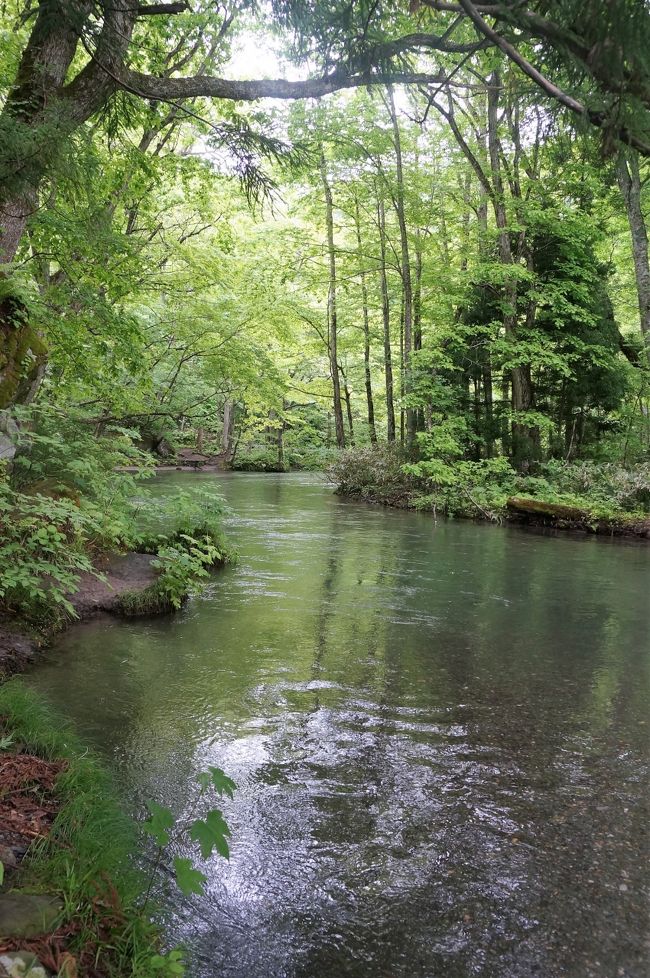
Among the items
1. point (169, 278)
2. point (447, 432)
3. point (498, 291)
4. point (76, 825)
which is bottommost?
point (76, 825)

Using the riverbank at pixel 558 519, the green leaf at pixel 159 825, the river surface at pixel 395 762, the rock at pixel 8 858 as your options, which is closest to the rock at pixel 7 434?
the river surface at pixel 395 762

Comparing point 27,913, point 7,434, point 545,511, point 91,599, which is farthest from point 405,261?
point 27,913

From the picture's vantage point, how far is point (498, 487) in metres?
16.2

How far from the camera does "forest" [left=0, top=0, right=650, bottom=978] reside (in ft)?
9.23

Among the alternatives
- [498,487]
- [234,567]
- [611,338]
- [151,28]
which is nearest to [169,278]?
[151,28]

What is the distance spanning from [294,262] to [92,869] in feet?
72.6

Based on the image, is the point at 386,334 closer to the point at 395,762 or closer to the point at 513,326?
the point at 513,326

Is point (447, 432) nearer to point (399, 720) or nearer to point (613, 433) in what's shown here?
point (613, 433)

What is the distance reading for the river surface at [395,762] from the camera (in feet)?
8.09

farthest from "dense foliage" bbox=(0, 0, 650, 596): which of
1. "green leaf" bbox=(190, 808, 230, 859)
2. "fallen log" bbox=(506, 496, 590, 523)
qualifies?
"green leaf" bbox=(190, 808, 230, 859)

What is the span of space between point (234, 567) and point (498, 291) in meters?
13.3

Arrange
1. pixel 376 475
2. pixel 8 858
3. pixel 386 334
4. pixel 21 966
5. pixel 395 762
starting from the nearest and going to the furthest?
pixel 21 966 < pixel 8 858 < pixel 395 762 < pixel 376 475 < pixel 386 334

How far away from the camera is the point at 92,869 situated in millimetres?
2258

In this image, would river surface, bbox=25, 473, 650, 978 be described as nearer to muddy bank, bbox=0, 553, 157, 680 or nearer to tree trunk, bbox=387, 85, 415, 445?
muddy bank, bbox=0, 553, 157, 680
